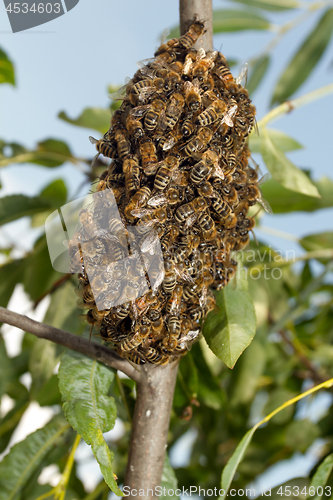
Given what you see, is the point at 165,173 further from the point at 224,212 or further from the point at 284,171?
the point at 284,171

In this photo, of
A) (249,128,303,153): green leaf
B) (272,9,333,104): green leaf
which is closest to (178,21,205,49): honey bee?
(249,128,303,153): green leaf

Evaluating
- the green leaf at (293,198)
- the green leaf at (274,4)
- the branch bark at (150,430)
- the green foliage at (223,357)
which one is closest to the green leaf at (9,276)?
the green foliage at (223,357)

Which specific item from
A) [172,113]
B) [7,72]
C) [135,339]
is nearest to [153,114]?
[172,113]

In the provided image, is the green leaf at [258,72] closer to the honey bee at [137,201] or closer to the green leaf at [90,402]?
the honey bee at [137,201]

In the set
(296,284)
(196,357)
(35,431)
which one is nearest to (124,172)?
(196,357)

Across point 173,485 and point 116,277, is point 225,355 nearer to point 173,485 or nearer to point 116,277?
point 116,277
